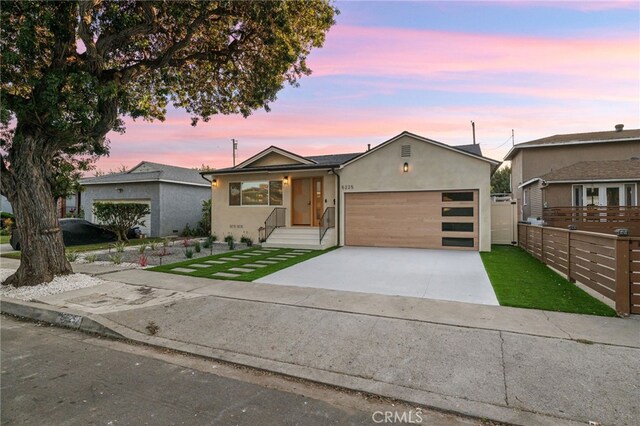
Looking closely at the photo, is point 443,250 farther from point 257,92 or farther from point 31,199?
point 31,199

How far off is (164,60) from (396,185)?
880 cm

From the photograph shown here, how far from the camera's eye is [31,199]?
6.91 meters

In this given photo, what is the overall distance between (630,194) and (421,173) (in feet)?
35.1

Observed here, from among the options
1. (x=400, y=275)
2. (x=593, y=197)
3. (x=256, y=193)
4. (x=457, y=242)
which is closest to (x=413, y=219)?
(x=457, y=242)

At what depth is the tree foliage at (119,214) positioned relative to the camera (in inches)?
559

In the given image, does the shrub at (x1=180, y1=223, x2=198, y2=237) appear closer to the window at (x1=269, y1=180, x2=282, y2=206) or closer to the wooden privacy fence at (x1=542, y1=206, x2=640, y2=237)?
the window at (x1=269, y1=180, x2=282, y2=206)

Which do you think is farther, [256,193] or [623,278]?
[256,193]

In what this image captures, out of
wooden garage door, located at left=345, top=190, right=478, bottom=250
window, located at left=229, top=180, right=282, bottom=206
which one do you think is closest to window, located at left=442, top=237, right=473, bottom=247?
wooden garage door, located at left=345, top=190, right=478, bottom=250

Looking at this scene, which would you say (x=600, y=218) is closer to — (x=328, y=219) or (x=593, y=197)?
(x=593, y=197)

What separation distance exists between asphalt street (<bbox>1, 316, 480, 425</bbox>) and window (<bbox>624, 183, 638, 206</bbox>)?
18.1 meters

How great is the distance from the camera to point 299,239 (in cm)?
1341

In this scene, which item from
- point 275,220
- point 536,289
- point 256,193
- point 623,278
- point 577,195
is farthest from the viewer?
point 577,195

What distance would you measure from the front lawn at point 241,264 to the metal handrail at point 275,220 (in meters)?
2.42

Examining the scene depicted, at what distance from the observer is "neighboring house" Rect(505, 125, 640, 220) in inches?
610
